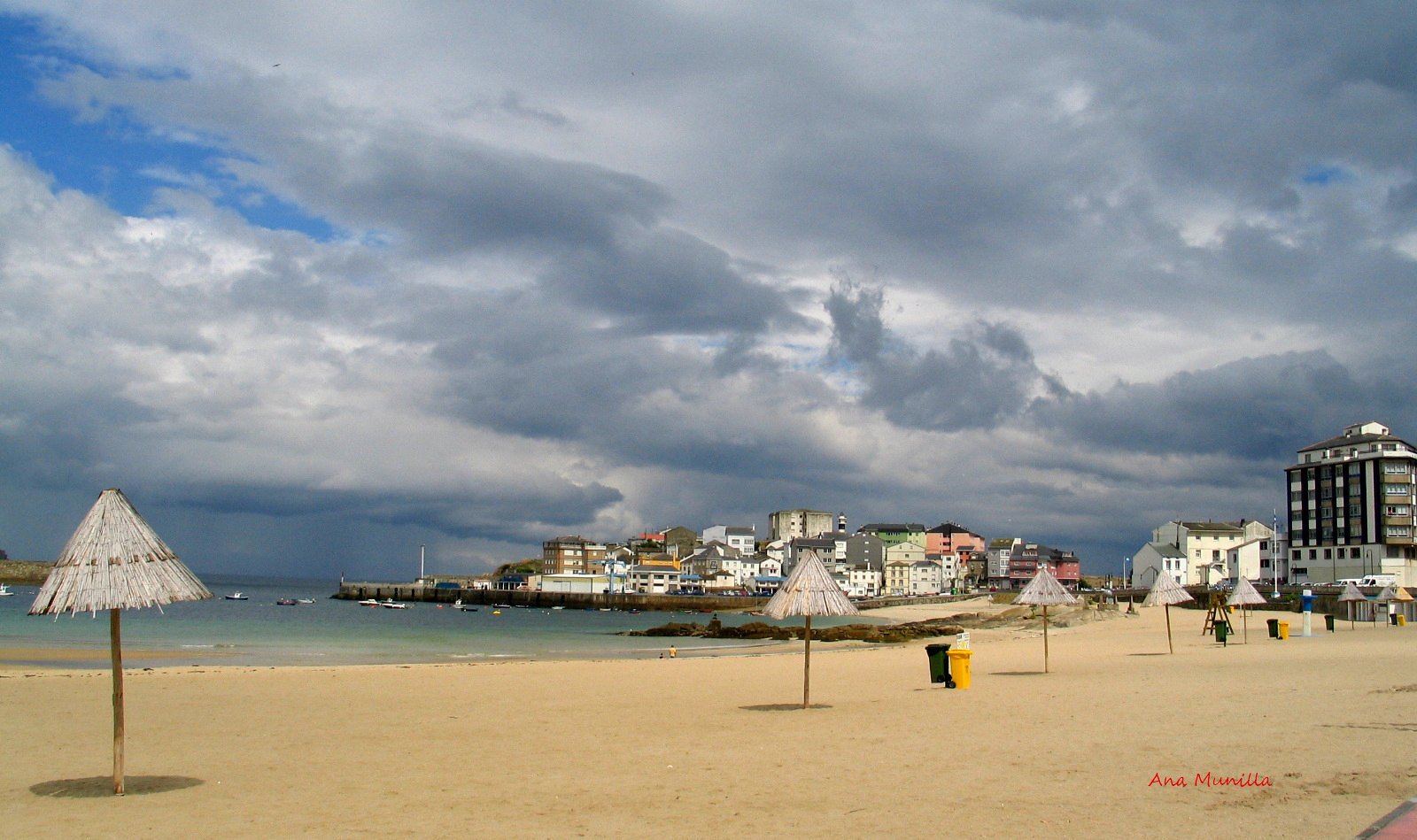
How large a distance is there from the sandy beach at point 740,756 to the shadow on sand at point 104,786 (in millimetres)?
56

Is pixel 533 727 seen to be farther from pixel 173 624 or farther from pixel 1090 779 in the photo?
pixel 173 624

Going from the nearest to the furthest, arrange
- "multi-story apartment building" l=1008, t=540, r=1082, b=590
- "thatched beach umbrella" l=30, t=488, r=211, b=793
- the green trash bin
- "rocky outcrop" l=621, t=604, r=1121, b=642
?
"thatched beach umbrella" l=30, t=488, r=211, b=793 < the green trash bin < "rocky outcrop" l=621, t=604, r=1121, b=642 < "multi-story apartment building" l=1008, t=540, r=1082, b=590

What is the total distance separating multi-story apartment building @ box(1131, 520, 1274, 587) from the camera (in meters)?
134

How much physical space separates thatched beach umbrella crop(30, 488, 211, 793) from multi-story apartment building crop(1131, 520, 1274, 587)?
13630 centimetres

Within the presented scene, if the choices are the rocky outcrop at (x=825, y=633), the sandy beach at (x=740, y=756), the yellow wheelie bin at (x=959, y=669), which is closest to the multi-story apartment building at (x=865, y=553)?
the rocky outcrop at (x=825, y=633)

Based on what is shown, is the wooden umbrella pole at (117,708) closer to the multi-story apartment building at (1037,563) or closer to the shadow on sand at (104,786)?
the shadow on sand at (104,786)

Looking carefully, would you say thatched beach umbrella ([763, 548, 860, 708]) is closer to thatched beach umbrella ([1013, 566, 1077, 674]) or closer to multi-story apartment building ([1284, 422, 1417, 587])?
thatched beach umbrella ([1013, 566, 1077, 674])

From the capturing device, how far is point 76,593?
38.0 ft

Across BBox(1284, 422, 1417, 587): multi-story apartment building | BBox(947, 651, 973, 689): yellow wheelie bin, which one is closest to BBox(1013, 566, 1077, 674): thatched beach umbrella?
BBox(947, 651, 973, 689): yellow wheelie bin

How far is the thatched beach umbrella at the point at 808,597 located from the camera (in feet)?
63.6

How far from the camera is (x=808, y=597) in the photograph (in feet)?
64.0

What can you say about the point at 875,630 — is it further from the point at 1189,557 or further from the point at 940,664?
the point at 1189,557

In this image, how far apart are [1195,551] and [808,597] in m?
135

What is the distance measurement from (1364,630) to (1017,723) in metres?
39.9
